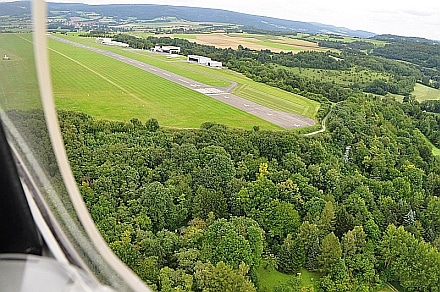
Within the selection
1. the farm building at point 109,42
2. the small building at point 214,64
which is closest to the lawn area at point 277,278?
the farm building at point 109,42

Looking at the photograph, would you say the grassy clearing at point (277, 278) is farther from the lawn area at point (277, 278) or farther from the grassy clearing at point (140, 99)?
the grassy clearing at point (140, 99)

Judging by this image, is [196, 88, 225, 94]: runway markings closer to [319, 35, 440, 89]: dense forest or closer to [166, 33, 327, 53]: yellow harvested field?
[166, 33, 327, 53]: yellow harvested field

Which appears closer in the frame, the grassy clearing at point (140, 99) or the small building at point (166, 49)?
the grassy clearing at point (140, 99)

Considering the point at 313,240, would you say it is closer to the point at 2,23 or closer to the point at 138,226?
the point at 138,226

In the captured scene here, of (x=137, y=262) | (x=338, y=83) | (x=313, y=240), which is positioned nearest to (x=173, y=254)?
(x=137, y=262)

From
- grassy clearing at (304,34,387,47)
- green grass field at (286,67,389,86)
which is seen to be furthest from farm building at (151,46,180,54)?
grassy clearing at (304,34,387,47)

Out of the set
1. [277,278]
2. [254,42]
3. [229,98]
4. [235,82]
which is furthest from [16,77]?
[254,42]
